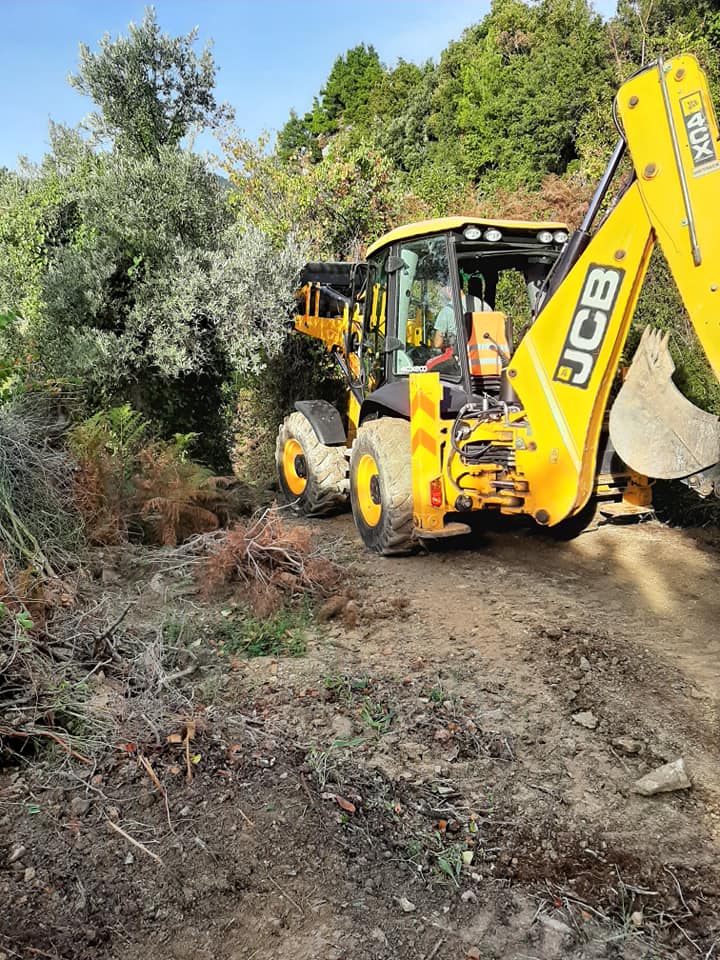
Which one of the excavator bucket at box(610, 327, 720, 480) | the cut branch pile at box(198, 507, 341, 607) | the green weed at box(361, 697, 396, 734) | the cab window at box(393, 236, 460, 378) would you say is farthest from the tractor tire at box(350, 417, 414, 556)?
the green weed at box(361, 697, 396, 734)

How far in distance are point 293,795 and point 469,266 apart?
15.0 ft

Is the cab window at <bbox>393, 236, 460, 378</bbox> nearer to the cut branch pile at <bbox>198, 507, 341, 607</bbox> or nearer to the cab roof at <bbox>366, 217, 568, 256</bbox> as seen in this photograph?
the cab roof at <bbox>366, 217, 568, 256</bbox>

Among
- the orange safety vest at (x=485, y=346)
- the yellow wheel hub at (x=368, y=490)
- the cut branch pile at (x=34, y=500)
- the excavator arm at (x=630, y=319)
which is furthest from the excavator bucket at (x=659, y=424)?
the cut branch pile at (x=34, y=500)

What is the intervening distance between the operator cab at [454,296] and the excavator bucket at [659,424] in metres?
1.03

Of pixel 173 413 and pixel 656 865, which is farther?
pixel 173 413

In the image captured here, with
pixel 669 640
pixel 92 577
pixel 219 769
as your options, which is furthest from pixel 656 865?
pixel 92 577

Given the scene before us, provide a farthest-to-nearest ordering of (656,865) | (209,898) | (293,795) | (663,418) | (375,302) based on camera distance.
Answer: (375,302) < (663,418) < (293,795) < (656,865) < (209,898)

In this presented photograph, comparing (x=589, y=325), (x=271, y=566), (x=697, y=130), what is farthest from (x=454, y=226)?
(x=271, y=566)

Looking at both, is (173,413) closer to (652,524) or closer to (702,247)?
(652,524)

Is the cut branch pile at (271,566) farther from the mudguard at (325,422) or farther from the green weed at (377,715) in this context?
the mudguard at (325,422)

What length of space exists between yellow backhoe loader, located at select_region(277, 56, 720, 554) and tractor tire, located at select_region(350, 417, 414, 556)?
2cm

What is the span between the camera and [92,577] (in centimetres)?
546

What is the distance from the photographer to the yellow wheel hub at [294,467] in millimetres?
8000

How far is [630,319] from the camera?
468 cm
